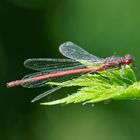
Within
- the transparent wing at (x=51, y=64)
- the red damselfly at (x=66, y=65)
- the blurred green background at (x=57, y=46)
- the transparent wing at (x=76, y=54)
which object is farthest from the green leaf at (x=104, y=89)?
the blurred green background at (x=57, y=46)

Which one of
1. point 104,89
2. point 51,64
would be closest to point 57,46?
point 51,64

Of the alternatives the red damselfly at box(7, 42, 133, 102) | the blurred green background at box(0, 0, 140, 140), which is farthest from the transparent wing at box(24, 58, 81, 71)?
the blurred green background at box(0, 0, 140, 140)

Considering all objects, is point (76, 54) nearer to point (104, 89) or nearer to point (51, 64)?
point (51, 64)

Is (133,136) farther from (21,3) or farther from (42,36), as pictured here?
(21,3)

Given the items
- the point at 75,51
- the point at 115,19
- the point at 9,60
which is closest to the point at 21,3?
the point at 9,60

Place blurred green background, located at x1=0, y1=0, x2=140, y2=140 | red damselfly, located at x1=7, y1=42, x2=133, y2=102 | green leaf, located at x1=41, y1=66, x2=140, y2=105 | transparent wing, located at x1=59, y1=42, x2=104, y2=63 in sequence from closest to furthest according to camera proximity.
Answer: green leaf, located at x1=41, y1=66, x2=140, y2=105 → red damselfly, located at x1=7, y1=42, x2=133, y2=102 → transparent wing, located at x1=59, y1=42, x2=104, y2=63 → blurred green background, located at x1=0, y1=0, x2=140, y2=140

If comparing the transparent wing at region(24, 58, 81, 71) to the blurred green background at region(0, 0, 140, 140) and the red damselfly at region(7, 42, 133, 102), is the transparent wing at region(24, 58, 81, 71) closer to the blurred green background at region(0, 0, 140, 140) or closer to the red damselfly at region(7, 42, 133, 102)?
the red damselfly at region(7, 42, 133, 102)

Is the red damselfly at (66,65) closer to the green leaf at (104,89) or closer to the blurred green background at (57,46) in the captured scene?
the green leaf at (104,89)
